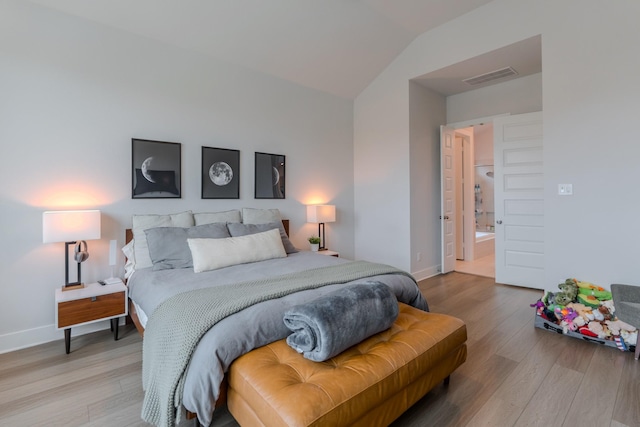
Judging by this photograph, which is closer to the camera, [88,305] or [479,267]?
[88,305]

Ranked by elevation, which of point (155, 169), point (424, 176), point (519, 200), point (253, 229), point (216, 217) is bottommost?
point (253, 229)

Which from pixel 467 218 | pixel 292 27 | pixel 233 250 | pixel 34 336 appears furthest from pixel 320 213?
pixel 467 218

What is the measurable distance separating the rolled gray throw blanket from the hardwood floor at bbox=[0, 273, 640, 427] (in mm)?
570

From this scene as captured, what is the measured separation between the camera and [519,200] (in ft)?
13.3

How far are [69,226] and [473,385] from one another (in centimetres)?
318

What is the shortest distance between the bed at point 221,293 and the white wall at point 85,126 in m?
0.52

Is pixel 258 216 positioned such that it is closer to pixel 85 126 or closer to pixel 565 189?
pixel 85 126

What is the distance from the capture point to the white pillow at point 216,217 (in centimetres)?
317

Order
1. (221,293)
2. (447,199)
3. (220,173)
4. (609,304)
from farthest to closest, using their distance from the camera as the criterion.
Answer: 1. (447,199)
2. (220,173)
3. (609,304)
4. (221,293)

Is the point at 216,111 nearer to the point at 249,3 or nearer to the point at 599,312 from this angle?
the point at 249,3

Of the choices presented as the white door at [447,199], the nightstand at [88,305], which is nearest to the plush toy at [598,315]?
the white door at [447,199]

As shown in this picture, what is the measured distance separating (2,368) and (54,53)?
2.55 metres

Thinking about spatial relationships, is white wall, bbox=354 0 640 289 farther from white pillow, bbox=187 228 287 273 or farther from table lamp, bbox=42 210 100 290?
table lamp, bbox=42 210 100 290

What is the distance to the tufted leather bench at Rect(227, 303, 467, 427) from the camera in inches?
46.3
